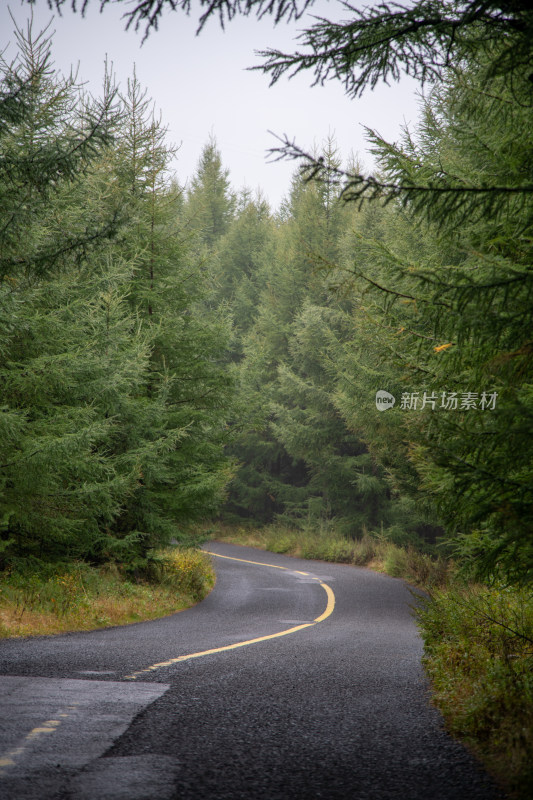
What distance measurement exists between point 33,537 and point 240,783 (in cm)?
1057

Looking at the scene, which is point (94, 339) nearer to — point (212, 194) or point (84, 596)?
point (84, 596)

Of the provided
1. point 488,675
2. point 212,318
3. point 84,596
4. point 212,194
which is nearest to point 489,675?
point 488,675

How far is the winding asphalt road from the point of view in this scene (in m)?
4.17

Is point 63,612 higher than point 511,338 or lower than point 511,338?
lower

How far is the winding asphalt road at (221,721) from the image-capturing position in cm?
417

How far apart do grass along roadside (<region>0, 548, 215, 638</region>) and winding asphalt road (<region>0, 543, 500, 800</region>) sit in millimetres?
901

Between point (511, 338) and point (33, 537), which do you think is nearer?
point (511, 338)

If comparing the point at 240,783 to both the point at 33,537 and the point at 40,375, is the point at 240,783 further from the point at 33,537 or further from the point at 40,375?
the point at 33,537

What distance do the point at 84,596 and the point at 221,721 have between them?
8106mm

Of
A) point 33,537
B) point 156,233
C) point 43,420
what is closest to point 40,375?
point 43,420

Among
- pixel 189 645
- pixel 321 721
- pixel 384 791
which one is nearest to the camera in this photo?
pixel 384 791

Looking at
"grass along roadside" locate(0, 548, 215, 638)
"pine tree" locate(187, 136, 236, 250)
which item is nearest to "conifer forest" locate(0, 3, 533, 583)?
"grass along roadside" locate(0, 548, 215, 638)

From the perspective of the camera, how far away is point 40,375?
12141 millimetres

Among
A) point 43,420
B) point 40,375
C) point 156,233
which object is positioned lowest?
point 43,420
